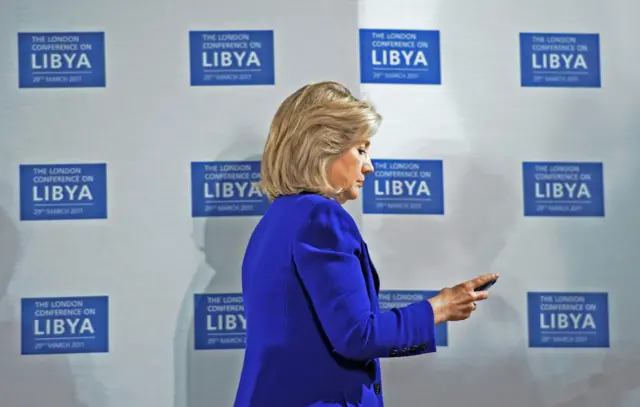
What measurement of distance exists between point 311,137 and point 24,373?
1658mm

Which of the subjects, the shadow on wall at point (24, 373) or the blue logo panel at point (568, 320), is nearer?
the shadow on wall at point (24, 373)

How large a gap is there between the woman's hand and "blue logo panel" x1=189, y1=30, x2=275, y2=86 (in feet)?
4.80

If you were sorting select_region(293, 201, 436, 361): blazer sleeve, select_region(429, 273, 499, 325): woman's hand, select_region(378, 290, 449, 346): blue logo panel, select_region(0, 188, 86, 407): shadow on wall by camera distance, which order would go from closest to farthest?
select_region(293, 201, 436, 361): blazer sleeve < select_region(429, 273, 499, 325): woman's hand < select_region(0, 188, 86, 407): shadow on wall < select_region(378, 290, 449, 346): blue logo panel

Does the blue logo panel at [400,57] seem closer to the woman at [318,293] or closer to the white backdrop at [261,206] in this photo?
the white backdrop at [261,206]

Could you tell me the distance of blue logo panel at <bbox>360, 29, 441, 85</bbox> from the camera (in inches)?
120

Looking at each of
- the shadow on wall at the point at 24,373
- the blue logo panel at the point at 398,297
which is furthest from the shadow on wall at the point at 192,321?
the blue logo panel at the point at 398,297

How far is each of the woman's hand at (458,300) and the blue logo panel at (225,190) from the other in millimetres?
1296

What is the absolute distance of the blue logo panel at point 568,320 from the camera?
9.99 ft

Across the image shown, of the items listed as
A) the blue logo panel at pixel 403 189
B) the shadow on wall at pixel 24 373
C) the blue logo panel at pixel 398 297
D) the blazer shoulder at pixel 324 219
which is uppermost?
the blue logo panel at pixel 403 189

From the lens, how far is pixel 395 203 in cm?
302

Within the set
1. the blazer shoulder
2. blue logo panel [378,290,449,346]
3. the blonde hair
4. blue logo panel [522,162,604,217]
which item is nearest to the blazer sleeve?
the blazer shoulder

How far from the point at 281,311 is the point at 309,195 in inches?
10.0

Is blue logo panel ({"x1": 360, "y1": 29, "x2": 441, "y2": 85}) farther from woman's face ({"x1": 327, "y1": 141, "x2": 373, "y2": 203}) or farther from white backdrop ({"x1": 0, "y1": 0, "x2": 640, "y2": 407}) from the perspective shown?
woman's face ({"x1": 327, "y1": 141, "x2": 373, "y2": 203})

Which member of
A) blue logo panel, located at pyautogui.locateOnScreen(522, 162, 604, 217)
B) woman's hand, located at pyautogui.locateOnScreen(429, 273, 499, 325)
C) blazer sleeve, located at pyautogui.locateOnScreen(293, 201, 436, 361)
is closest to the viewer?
blazer sleeve, located at pyautogui.locateOnScreen(293, 201, 436, 361)
